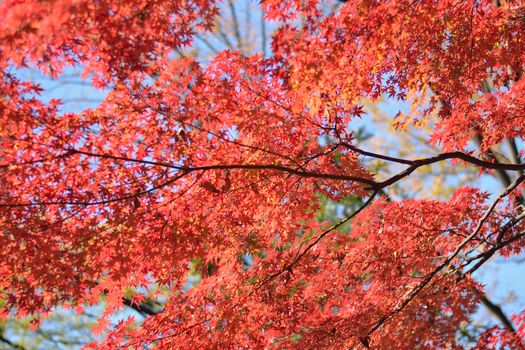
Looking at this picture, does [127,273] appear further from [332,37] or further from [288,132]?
[332,37]

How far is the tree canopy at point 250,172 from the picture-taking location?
384cm

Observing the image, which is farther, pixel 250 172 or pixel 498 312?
pixel 498 312

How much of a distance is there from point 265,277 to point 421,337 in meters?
1.77

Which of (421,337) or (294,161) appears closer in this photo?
(294,161)

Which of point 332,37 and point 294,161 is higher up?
point 332,37

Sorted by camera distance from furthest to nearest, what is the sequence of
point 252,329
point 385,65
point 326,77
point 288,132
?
point 385,65 → point 252,329 → point 288,132 → point 326,77

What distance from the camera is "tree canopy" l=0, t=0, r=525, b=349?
12.6 ft

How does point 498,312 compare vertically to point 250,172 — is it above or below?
above

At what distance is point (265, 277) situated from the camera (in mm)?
5199

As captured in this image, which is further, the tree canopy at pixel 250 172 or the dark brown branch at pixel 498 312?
the dark brown branch at pixel 498 312

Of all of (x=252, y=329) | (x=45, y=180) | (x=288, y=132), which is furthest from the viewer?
(x=252, y=329)

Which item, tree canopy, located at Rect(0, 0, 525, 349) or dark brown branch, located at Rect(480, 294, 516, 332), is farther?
dark brown branch, located at Rect(480, 294, 516, 332)

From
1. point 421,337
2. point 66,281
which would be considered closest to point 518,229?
point 421,337

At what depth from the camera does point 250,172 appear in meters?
4.62
